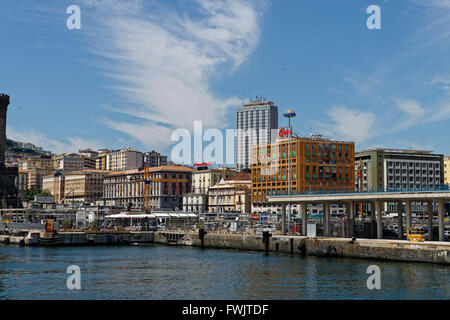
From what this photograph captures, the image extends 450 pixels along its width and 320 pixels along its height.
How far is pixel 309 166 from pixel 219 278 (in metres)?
119

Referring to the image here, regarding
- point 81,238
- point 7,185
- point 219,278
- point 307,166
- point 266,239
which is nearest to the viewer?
point 219,278

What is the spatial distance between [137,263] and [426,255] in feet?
117

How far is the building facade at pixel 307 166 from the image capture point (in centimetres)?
17012

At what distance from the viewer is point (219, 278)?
5559 centimetres

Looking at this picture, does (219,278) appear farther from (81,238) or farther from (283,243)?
(81,238)

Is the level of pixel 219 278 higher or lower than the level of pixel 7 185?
lower

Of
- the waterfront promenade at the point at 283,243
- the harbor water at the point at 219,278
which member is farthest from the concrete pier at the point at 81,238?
the harbor water at the point at 219,278

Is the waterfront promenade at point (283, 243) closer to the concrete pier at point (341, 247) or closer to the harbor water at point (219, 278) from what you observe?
the concrete pier at point (341, 247)

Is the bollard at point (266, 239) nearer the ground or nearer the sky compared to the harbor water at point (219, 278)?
nearer the sky

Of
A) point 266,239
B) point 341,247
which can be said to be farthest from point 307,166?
point 341,247

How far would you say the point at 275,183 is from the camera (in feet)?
587

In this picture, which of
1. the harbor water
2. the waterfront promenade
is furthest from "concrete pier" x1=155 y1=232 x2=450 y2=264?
the harbor water

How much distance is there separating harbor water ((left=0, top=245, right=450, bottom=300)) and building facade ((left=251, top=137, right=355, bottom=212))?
96.0 m
